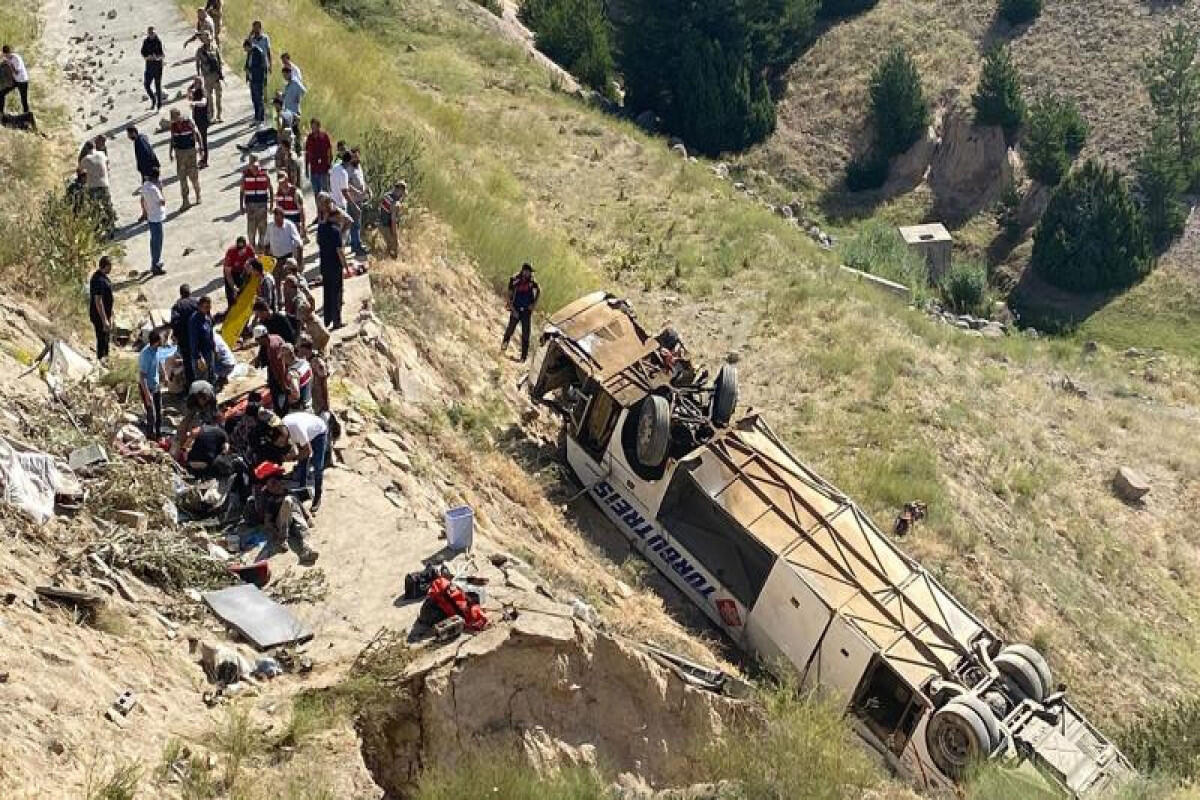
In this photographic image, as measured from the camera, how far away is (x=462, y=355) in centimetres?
1855

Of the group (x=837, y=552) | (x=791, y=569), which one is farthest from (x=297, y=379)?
(x=837, y=552)

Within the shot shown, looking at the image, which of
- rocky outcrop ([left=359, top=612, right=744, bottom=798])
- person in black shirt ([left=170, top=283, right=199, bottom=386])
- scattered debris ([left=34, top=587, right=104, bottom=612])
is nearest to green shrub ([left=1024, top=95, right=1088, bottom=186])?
person in black shirt ([left=170, top=283, right=199, bottom=386])

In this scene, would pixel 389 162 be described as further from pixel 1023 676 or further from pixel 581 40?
pixel 581 40

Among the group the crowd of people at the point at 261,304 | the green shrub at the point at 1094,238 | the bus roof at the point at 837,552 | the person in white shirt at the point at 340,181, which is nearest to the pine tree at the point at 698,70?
the green shrub at the point at 1094,238

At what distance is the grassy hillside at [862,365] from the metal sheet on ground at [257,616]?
34.0 feet

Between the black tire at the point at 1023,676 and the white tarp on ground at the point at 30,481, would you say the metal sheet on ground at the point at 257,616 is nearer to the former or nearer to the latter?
the white tarp on ground at the point at 30,481

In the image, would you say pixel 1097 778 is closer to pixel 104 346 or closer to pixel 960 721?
pixel 960 721

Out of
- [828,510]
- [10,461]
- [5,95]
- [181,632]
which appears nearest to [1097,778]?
[828,510]

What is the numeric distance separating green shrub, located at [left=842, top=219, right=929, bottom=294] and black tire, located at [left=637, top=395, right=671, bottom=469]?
18.8m

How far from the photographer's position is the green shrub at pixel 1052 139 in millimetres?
38469

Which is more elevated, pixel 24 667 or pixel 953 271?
pixel 24 667

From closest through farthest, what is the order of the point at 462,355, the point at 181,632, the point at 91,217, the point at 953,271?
the point at 181,632, the point at 91,217, the point at 462,355, the point at 953,271

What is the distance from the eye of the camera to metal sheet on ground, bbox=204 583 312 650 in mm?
9945

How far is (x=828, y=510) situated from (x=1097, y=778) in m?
4.15
